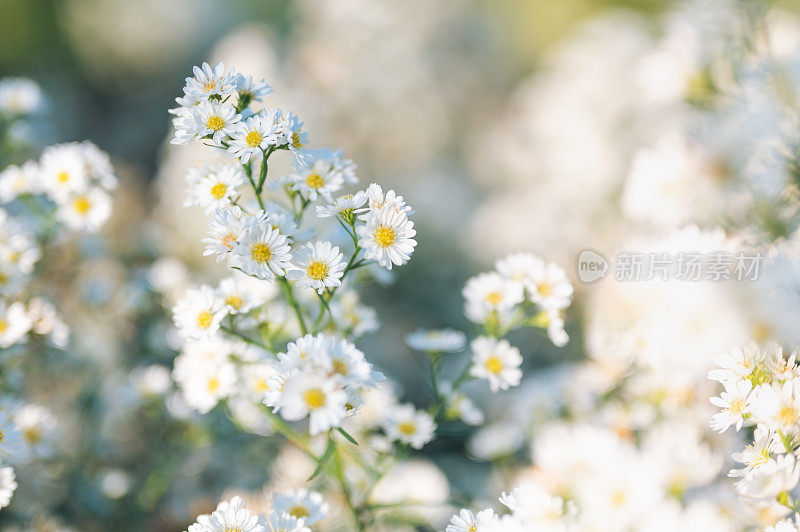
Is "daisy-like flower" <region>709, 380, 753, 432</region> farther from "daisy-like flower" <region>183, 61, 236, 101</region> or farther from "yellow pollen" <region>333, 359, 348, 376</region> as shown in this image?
"daisy-like flower" <region>183, 61, 236, 101</region>

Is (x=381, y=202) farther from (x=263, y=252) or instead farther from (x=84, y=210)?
(x=84, y=210)

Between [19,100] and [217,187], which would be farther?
[19,100]

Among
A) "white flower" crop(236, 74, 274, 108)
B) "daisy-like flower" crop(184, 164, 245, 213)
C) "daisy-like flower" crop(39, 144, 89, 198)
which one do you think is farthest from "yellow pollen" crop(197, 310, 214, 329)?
"daisy-like flower" crop(39, 144, 89, 198)

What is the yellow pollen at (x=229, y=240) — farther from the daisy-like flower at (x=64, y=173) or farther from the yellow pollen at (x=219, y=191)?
the daisy-like flower at (x=64, y=173)

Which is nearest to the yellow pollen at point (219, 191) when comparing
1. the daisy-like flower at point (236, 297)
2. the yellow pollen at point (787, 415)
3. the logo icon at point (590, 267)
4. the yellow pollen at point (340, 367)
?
the daisy-like flower at point (236, 297)

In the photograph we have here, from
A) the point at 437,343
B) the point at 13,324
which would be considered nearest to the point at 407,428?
the point at 437,343

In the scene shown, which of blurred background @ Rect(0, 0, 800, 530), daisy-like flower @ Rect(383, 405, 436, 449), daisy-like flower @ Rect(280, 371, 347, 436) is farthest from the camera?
blurred background @ Rect(0, 0, 800, 530)
